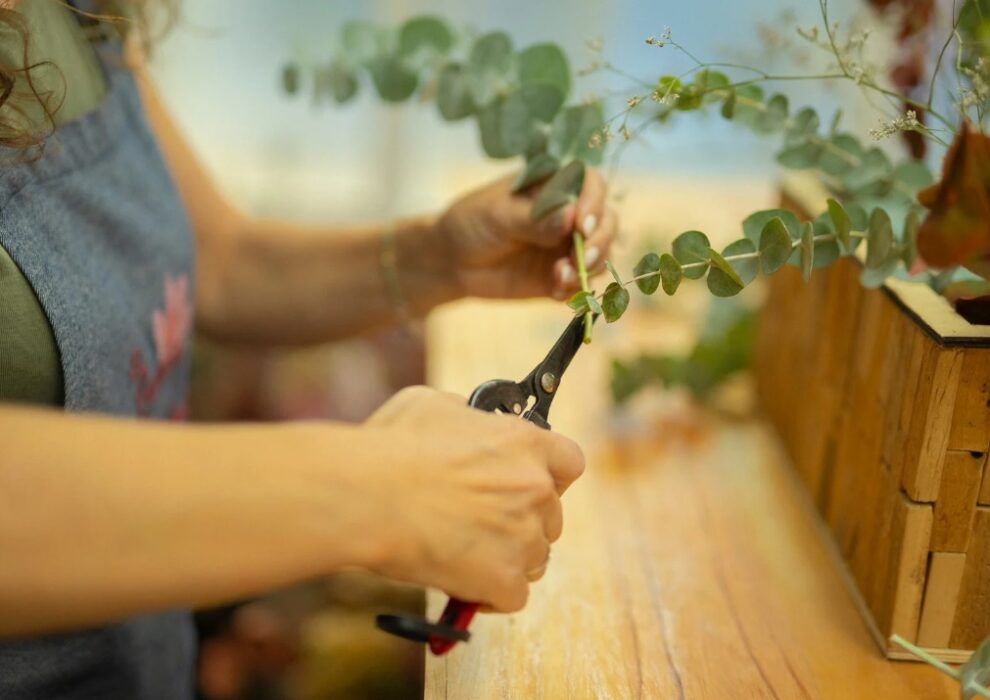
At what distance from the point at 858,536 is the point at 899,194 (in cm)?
23

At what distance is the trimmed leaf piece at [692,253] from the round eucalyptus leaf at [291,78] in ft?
1.40

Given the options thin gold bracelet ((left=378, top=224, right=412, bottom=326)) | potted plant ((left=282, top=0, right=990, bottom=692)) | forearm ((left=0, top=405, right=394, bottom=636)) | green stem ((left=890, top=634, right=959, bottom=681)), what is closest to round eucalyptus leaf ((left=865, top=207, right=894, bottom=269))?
potted plant ((left=282, top=0, right=990, bottom=692))

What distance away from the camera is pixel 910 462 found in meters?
0.54

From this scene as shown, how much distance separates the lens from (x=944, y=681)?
55 cm

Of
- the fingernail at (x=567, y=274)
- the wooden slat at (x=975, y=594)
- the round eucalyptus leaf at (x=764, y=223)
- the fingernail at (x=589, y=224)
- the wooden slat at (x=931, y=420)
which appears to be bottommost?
the wooden slat at (x=975, y=594)

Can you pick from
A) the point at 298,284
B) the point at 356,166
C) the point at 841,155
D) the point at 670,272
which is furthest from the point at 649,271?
the point at 356,166

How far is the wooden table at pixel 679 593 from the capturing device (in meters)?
0.55

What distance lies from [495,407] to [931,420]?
23cm

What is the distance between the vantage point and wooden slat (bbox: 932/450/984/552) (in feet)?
1.71

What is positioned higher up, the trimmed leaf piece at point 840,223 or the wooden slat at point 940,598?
the trimmed leaf piece at point 840,223

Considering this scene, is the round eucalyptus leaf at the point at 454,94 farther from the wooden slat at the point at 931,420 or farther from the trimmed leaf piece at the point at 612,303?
the wooden slat at the point at 931,420

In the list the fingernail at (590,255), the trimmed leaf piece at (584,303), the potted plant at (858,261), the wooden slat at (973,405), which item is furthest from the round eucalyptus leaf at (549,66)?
the wooden slat at (973,405)

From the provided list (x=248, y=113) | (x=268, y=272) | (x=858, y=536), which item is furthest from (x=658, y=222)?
(x=248, y=113)

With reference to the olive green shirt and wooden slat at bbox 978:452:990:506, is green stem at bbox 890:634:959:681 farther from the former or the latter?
the olive green shirt
